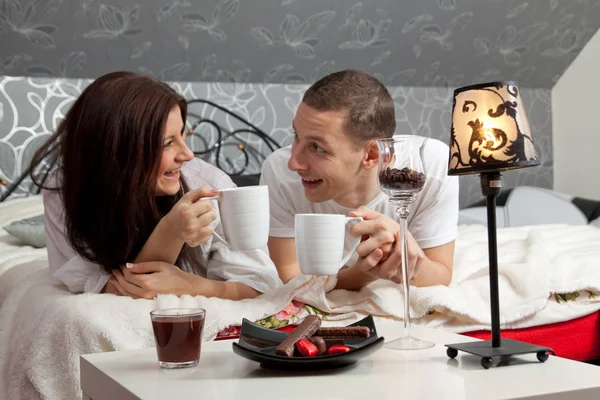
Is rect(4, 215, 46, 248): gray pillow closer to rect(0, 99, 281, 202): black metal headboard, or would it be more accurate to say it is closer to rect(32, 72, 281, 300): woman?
rect(32, 72, 281, 300): woman

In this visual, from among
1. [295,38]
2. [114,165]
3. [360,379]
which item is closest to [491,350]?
[360,379]

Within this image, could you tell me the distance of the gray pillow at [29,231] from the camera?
2689 mm

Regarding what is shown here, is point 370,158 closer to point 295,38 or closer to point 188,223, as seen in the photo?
point 188,223

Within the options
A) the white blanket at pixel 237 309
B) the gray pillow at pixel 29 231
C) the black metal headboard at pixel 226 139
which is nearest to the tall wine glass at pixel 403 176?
the white blanket at pixel 237 309

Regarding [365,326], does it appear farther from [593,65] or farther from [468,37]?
[593,65]

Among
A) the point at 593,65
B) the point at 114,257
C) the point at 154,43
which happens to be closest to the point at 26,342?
the point at 114,257

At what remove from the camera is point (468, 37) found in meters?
4.02

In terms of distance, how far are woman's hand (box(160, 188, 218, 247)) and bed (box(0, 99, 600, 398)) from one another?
0.49ft

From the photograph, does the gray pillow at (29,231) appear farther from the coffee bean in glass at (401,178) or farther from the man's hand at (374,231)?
the coffee bean in glass at (401,178)

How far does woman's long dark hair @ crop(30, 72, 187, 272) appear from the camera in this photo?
1744 millimetres

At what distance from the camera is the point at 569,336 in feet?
5.90

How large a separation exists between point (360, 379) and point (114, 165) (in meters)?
0.89

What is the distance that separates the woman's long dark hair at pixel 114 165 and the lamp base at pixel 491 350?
0.83m

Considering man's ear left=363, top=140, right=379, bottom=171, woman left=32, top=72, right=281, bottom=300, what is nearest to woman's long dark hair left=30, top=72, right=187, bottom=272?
woman left=32, top=72, right=281, bottom=300
